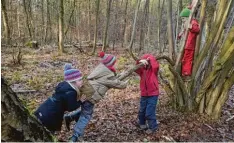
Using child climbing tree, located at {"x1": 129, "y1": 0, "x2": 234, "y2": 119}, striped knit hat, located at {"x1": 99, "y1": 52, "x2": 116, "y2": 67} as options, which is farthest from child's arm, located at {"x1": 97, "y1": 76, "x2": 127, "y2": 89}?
child climbing tree, located at {"x1": 129, "y1": 0, "x2": 234, "y2": 119}

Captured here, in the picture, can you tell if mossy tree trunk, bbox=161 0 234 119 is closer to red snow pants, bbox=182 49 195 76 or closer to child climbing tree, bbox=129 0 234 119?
child climbing tree, bbox=129 0 234 119

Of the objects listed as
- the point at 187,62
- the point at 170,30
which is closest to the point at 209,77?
the point at 187,62

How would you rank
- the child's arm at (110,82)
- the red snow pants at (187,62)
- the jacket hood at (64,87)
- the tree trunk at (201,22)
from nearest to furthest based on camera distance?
the jacket hood at (64,87) < the child's arm at (110,82) < the tree trunk at (201,22) < the red snow pants at (187,62)

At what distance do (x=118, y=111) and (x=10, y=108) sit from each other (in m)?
5.17

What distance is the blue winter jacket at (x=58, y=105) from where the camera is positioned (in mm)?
4805

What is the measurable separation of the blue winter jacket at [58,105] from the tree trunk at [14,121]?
1930mm

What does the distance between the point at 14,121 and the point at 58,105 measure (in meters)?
2.20

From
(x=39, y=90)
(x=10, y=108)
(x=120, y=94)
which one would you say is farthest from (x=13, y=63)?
(x=10, y=108)

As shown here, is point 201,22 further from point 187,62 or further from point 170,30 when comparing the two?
Result: point 187,62

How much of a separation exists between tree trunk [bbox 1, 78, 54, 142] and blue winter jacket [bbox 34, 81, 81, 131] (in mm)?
1930

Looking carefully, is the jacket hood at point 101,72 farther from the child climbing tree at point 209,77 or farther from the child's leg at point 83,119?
the child climbing tree at point 209,77

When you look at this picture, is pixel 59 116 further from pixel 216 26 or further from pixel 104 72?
pixel 216 26

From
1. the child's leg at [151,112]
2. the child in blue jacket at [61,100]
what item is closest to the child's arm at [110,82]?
the child in blue jacket at [61,100]

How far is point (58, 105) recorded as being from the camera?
15.9ft
